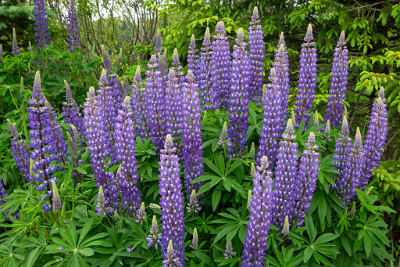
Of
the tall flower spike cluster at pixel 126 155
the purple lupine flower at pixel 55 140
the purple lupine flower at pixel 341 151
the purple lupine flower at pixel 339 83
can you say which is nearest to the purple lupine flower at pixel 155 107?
the tall flower spike cluster at pixel 126 155

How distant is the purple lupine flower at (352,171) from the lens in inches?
130

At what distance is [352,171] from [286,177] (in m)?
0.75

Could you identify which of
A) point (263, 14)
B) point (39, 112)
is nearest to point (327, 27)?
point (263, 14)

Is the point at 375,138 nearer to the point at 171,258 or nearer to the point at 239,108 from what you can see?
the point at 239,108

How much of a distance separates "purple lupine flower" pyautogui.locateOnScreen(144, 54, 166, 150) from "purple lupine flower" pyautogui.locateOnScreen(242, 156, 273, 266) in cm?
119

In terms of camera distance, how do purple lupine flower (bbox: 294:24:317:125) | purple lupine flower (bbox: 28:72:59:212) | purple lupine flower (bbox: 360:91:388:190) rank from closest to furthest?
purple lupine flower (bbox: 28:72:59:212) → purple lupine flower (bbox: 360:91:388:190) → purple lupine flower (bbox: 294:24:317:125)

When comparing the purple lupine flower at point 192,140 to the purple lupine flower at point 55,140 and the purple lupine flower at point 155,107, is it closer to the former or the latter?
the purple lupine flower at point 155,107

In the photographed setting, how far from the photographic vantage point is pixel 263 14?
23.6 ft

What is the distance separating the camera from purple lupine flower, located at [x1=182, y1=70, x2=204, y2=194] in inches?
125

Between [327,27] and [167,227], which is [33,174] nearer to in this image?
[167,227]

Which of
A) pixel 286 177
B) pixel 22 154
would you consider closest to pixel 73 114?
pixel 22 154

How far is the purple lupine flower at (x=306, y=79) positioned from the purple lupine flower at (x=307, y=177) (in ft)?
3.53

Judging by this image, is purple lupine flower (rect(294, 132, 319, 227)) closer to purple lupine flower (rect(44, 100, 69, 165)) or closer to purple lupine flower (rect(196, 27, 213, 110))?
purple lupine flower (rect(196, 27, 213, 110))

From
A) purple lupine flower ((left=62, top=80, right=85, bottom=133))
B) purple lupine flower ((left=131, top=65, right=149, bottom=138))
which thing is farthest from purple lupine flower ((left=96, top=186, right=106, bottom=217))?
purple lupine flower ((left=62, top=80, right=85, bottom=133))
